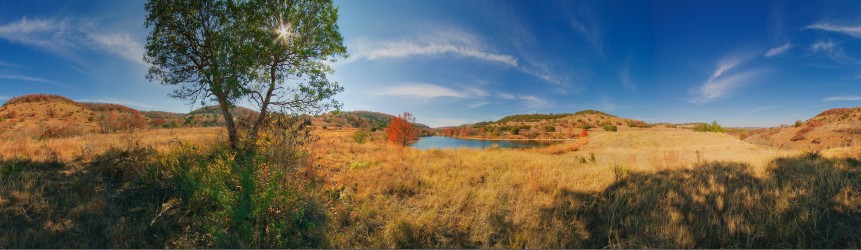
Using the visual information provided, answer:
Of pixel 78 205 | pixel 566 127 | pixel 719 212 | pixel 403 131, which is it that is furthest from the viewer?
pixel 566 127

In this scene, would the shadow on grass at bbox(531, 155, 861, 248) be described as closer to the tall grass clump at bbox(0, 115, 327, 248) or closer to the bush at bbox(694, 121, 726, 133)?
Result: the tall grass clump at bbox(0, 115, 327, 248)

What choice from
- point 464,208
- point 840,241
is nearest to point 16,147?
point 464,208

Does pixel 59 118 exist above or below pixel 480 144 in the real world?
above

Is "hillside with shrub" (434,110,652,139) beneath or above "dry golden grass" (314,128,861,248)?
above

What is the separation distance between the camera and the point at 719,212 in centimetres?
507

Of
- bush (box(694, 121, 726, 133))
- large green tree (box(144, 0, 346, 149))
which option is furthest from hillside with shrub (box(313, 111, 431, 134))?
bush (box(694, 121, 726, 133))

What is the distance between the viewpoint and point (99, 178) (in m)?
6.83

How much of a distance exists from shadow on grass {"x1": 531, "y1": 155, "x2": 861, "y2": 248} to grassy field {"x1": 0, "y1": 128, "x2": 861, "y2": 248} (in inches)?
1.0

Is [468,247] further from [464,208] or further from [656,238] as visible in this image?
[656,238]

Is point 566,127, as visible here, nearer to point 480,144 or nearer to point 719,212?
point 480,144

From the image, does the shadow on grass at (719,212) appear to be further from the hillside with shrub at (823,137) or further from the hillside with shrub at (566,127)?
the hillside with shrub at (566,127)

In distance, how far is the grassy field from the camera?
450cm

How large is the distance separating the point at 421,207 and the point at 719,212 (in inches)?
207

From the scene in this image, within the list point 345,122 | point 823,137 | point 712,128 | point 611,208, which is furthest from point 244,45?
point 345,122
